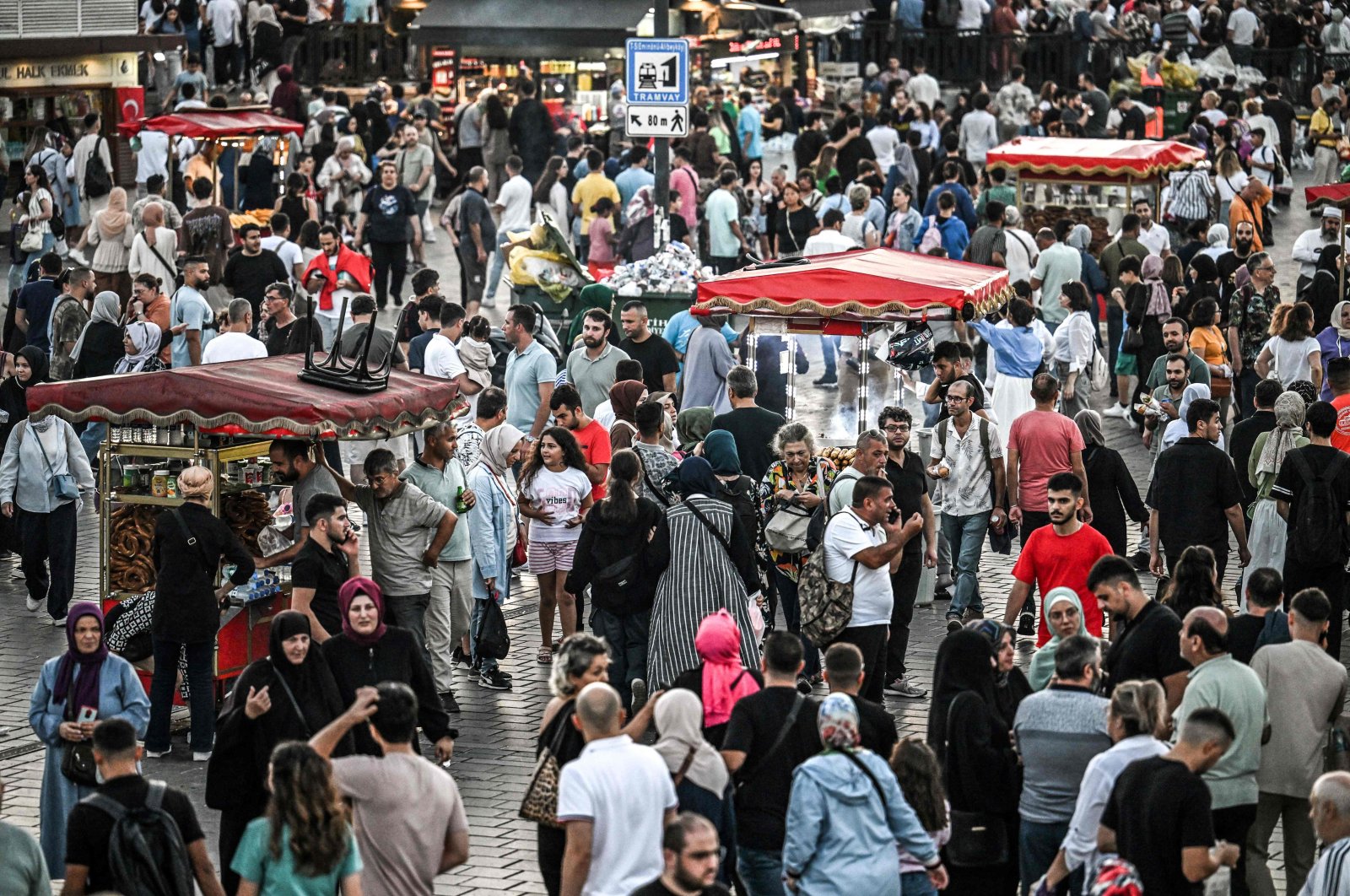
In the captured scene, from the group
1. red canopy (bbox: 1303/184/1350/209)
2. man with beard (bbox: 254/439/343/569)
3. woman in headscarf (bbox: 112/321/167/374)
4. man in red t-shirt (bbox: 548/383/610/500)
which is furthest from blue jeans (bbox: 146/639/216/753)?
red canopy (bbox: 1303/184/1350/209)

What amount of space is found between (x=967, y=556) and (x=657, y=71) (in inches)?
252

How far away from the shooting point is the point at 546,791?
24.6 feet

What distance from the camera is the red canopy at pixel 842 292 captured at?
45.3 feet

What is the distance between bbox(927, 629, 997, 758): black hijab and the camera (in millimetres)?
7797

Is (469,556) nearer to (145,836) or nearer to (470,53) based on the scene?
(145,836)

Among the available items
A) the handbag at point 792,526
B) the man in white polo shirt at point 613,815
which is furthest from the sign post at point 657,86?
the man in white polo shirt at point 613,815

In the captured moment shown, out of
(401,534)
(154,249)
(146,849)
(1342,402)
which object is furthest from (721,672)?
(154,249)

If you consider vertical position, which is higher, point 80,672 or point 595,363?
point 595,363

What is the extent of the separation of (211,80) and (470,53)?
4.44 m

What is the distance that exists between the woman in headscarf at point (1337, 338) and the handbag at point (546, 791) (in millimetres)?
8873

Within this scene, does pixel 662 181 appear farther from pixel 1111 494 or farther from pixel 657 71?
pixel 1111 494

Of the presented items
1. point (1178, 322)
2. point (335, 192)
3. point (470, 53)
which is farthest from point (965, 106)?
point (1178, 322)

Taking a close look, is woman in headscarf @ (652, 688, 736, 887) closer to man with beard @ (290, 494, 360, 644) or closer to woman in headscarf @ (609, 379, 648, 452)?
man with beard @ (290, 494, 360, 644)

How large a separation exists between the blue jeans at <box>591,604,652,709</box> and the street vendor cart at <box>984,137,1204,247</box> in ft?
45.1
